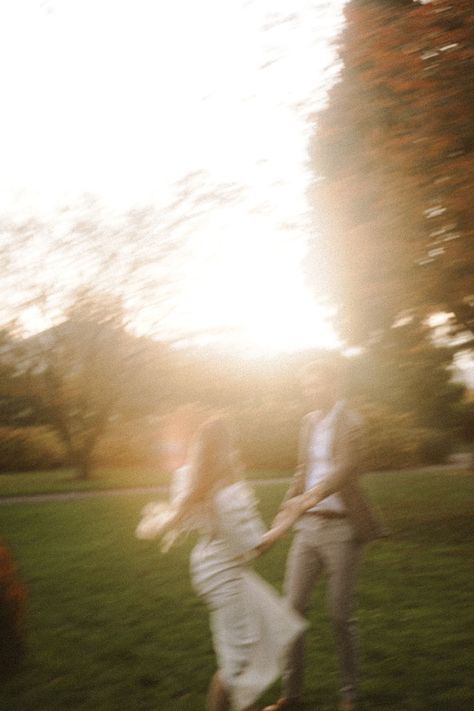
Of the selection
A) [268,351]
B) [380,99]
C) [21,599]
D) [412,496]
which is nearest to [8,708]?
[21,599]

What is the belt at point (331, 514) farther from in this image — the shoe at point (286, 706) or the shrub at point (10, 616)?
the shrub at point (10, 616)

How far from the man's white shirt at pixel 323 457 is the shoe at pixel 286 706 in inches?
45.4

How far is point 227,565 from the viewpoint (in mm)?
3525

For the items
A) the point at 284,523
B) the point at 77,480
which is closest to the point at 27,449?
the point at 77,480

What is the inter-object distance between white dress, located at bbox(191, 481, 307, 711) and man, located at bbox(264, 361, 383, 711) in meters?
0.53

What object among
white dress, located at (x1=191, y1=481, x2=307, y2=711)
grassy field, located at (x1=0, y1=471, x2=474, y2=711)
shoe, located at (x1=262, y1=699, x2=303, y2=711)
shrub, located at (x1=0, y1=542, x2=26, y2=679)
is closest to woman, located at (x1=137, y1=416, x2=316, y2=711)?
white dress, located at (x1=191, y1=481, x2=307, y2=711)

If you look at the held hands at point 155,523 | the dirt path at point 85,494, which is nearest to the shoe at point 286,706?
the held hands at point 155,523

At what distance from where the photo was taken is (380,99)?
8328 mm

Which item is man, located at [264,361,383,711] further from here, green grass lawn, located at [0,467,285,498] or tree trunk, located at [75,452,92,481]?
tree trunk, located at [75,452,92,481]

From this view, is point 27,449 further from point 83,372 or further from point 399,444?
point 399,444

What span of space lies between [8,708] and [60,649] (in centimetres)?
111

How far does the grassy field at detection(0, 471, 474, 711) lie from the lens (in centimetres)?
470

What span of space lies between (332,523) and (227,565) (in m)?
0.77

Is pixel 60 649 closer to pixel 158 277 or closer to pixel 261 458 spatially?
pixel 158 277
